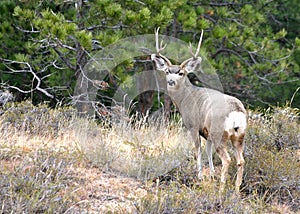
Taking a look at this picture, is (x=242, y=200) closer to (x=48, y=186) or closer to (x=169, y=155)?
(x=169, y=155)

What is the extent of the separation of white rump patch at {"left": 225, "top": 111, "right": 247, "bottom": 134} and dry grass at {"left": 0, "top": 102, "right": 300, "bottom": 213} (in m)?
0.66

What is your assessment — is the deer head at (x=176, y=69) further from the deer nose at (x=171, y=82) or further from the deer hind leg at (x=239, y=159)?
the deer hind leg at (x=239, y=159)

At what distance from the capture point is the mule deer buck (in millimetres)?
6586

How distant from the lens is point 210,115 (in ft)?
22.4

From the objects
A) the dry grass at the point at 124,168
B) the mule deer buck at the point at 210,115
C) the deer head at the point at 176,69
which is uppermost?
the deer head at the point at 176,69

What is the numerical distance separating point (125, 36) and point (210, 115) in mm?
4229

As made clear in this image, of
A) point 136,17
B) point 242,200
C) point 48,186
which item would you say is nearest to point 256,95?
point 136,17

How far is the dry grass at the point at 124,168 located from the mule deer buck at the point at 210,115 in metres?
0.31

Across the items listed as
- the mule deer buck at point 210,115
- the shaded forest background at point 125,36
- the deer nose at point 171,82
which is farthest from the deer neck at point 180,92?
the shaded forest background at point 125,36

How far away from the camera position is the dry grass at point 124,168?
575 cm

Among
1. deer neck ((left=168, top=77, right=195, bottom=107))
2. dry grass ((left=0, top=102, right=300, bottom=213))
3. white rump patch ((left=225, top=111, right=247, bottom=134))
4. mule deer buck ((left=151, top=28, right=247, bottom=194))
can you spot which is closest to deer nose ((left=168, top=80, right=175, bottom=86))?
mule deer buck ((left=151, top=28, right=247, bottom=194))

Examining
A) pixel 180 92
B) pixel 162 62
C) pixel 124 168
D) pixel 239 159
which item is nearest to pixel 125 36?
pixel 162 62

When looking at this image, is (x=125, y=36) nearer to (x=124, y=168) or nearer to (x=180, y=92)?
(x=180, y=92)

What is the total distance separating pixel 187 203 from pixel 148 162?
1.17 meters
